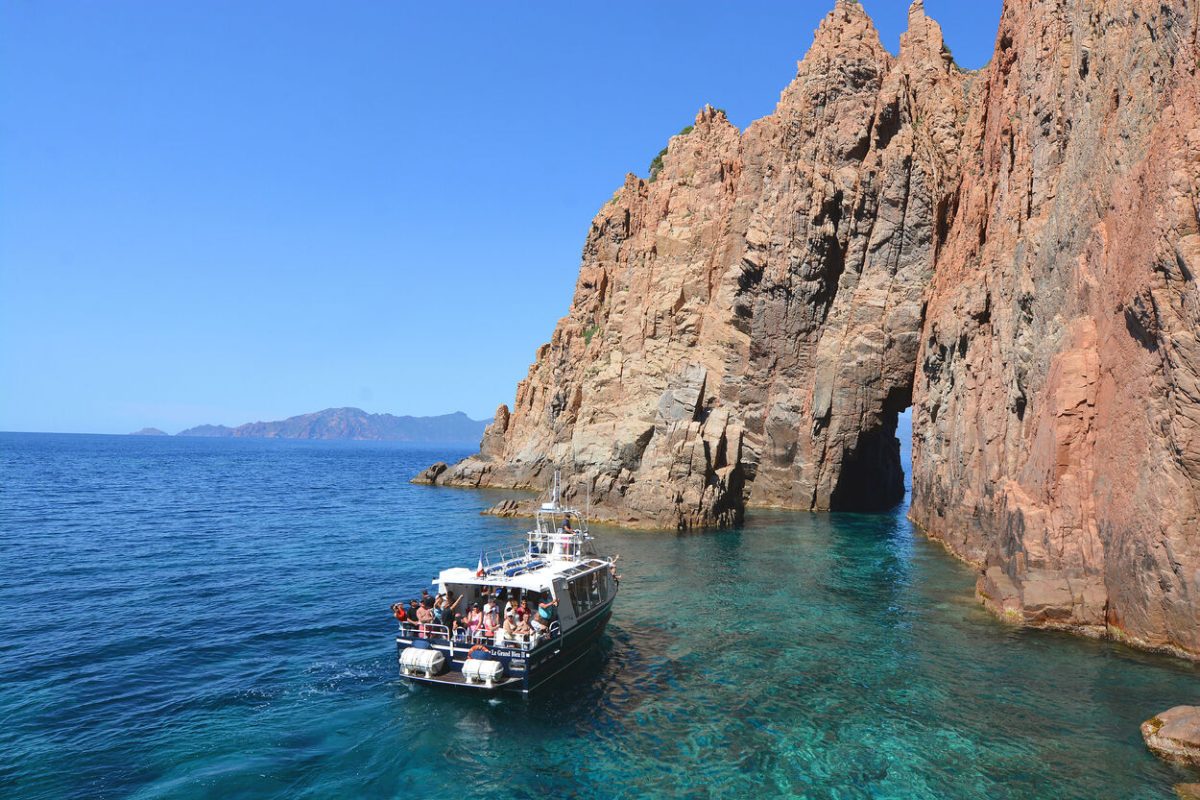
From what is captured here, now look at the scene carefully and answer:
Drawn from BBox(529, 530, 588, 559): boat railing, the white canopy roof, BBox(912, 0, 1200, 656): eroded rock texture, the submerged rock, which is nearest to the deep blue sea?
the submerged rock

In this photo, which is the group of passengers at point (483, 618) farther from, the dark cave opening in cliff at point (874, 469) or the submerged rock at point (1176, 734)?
the dark cave opening in cliff at point (874, 469)

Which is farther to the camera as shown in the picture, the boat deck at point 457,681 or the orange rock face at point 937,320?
the orange rock face at point 937,320

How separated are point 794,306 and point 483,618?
52.7 metres

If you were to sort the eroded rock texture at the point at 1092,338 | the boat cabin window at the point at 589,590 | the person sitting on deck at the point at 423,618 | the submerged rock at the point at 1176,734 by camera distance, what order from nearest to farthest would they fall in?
1. the submerged rock at the point at 1176,734
2. the eroded rock texture at the point at 1092,338
3. the person sitting on deck at the point at 423,618
4. the boat cabin window at the point at 589,590

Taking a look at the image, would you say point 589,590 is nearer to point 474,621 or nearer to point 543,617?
point 543,617

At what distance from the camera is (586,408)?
80.6m

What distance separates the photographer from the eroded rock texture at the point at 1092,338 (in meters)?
23.0

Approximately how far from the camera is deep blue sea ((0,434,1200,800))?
18141mm

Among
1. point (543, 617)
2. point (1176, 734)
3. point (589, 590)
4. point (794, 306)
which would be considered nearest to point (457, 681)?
point (543, 617)

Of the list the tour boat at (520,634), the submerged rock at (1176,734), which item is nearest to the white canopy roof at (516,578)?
the tour boat at (520,634)

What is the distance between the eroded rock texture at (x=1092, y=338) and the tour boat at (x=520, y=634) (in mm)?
18234

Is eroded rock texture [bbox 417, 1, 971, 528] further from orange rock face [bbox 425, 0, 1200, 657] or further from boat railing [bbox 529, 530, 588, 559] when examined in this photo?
boat railing [bbox 529, 530, 588, 559]

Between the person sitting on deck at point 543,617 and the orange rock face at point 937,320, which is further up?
the orange rock face at point 937,320

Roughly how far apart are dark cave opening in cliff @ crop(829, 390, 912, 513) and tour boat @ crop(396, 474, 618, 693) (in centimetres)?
4463
